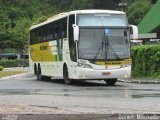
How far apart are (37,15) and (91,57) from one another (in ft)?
276

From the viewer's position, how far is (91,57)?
1038 inches

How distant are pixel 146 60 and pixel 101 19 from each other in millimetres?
6801

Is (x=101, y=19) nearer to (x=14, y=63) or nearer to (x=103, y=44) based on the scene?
(x=103, y=44)

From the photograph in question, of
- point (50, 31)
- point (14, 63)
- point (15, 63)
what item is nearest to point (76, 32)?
point (50, 31)

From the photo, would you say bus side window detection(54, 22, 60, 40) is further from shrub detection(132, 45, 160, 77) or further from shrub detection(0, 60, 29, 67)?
shrub detection(0, 60, 29, 67)

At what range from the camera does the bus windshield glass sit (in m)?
26.8

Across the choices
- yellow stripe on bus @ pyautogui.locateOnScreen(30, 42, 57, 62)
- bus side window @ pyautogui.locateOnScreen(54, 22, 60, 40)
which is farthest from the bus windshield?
yellow stripe on bus @ pyautogui.locateOnScreen(30, 42, 57, 62)

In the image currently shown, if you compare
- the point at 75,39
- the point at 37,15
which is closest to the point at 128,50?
the point at 75,39

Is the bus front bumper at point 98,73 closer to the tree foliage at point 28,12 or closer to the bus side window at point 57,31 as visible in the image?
the bus side window at point 57,31

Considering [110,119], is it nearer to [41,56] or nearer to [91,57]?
[91,57]

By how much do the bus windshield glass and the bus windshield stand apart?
31 cm

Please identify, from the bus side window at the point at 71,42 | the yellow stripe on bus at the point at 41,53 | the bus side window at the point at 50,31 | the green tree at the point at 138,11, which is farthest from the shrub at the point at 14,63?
the bus side window at the point at 71,42

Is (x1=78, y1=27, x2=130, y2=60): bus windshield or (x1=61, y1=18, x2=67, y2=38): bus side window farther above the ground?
(x1=61, y1=18, x2=67, y2=38): bus side window

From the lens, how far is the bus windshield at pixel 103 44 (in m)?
26.4
